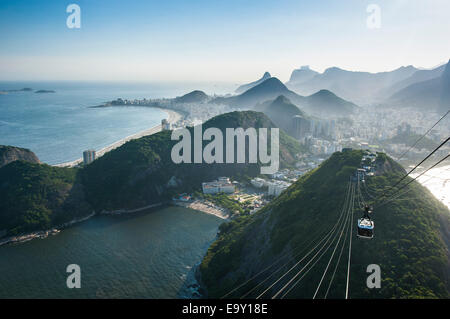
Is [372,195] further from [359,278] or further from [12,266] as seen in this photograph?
[12,266]

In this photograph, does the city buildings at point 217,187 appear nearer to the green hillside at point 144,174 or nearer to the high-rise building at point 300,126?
the green hillside at point 144,174

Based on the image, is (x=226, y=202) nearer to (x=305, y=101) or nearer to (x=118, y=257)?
(x=118, y=257)

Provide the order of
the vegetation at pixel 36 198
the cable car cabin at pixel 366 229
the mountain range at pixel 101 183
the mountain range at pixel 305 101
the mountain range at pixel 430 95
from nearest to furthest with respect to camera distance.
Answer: the cable car cabin at pixel 366 229 < the vegetation at pixel 36 198 < the mountain range at pixel 101 183 < the mountain range at pixel 430 95 < the mountain range at pixel 305 101

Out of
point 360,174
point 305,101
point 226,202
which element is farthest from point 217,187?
point 305,101

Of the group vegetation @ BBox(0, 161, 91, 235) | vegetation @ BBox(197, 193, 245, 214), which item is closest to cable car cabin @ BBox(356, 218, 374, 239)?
vegetation @ BBox(197, 193, 245, 214)

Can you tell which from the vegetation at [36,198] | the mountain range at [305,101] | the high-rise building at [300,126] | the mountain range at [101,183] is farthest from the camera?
the mountain range at [305,101]

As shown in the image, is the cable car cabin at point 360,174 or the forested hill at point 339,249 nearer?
the forested hill at point 339,249

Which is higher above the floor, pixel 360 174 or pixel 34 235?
pixel 360 174

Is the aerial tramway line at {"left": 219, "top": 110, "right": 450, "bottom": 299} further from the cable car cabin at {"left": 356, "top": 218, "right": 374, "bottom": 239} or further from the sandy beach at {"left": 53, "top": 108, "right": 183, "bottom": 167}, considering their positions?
the sandy beach at {"left": 53, "top": 108, "right": 183, "bottom": 167}

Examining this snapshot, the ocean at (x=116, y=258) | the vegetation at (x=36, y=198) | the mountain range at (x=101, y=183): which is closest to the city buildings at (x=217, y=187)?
the mountain range at (x=101, y=183)
